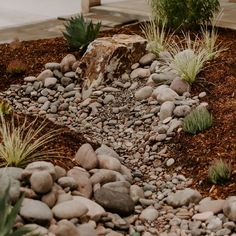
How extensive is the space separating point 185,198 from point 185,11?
3.33m

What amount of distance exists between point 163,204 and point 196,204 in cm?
24

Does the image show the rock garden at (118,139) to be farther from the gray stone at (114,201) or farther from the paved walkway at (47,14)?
the paved walkway at (47,14)

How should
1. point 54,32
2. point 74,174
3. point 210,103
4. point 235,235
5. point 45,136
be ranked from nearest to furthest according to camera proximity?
point 235,235
point 74,174
point 45,136
point 210,103
point 54,32

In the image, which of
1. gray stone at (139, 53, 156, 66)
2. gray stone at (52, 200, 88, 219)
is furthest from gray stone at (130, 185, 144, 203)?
gray stone at (139, 53, 156, 66)

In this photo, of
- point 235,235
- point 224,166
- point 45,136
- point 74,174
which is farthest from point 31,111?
point 235,235

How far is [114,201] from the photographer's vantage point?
416 centimetres

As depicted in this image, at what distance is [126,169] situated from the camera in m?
4.81

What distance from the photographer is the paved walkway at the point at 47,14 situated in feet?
27.3

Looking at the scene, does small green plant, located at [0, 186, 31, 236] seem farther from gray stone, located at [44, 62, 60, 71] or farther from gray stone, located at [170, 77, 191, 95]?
gray stone, located at [44, 62, 60, 71]

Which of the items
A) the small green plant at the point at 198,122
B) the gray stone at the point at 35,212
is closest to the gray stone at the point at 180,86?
the small green plant at the point at 198,122

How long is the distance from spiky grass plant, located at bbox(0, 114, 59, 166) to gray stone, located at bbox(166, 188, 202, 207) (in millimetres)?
896

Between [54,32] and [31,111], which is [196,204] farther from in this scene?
[54,32]

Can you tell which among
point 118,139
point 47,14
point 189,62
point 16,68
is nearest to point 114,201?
point 118,139

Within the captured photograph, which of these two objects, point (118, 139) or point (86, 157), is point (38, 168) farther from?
point (118, 139)
